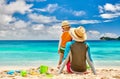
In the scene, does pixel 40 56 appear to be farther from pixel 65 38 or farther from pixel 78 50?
pixel 78 50

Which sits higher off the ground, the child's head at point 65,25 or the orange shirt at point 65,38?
the child's head at point 65,25

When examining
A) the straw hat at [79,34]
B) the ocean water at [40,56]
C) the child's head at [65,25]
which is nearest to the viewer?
the straw hat at [79,34]

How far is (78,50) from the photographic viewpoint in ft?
27.6

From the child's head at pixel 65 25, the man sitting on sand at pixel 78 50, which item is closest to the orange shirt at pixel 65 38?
the child's head at pixel 65 25

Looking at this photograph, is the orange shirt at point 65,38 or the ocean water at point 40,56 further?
the ocean water at point 40,56

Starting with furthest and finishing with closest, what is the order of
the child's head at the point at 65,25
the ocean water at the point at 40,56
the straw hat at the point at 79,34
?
the ocean water at the point at 40,56
the child's head at the point at 65,25
the straw hat at the point at 79,34

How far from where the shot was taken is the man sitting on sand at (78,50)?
8.38 meters

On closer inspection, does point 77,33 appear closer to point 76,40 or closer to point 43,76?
point 76,40

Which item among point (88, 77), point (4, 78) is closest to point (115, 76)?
point (88, 77)

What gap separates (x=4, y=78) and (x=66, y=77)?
1040mm

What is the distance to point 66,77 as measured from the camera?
26.1 ft

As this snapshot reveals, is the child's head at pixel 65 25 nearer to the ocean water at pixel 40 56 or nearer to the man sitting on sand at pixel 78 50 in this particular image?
the man sitting on sand at pixel 78 50

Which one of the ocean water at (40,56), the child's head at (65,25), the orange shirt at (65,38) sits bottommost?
the ocean water at (40,56)

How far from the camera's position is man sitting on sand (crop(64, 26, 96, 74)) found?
8.38m
